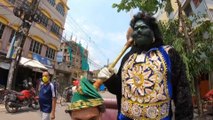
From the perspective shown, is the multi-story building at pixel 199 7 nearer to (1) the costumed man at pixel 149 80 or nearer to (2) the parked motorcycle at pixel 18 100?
(2) the parked motorcycle at pixel 18 100

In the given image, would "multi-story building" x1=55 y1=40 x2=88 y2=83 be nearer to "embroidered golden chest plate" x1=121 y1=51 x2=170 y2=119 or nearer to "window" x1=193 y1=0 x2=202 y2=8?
"window" x1=193 y1=0 x2=202 y2=8

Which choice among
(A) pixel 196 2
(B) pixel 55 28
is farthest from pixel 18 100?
(B) pixel 55 28

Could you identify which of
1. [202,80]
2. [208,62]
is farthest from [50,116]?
[202,80]

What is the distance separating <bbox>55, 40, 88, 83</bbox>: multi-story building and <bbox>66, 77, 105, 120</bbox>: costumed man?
23831mm

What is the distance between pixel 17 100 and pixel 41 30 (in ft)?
39.7

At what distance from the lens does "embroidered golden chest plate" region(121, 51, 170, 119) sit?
1.89 meters

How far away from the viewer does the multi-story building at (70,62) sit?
98.7ft

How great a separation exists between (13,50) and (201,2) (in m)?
9.20

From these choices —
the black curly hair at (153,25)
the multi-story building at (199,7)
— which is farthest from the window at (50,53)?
the black curly hair at (153,25)

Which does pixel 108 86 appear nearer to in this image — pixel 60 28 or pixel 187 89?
pixel 187 89

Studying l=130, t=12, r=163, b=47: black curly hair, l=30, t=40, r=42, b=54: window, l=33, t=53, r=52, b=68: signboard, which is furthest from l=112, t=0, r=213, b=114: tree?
l=33, t=53, r=52, b=68: signboard

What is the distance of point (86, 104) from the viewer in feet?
4.81

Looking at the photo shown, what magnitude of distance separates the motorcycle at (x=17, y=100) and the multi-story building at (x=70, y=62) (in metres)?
13.8

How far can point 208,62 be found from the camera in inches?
282
